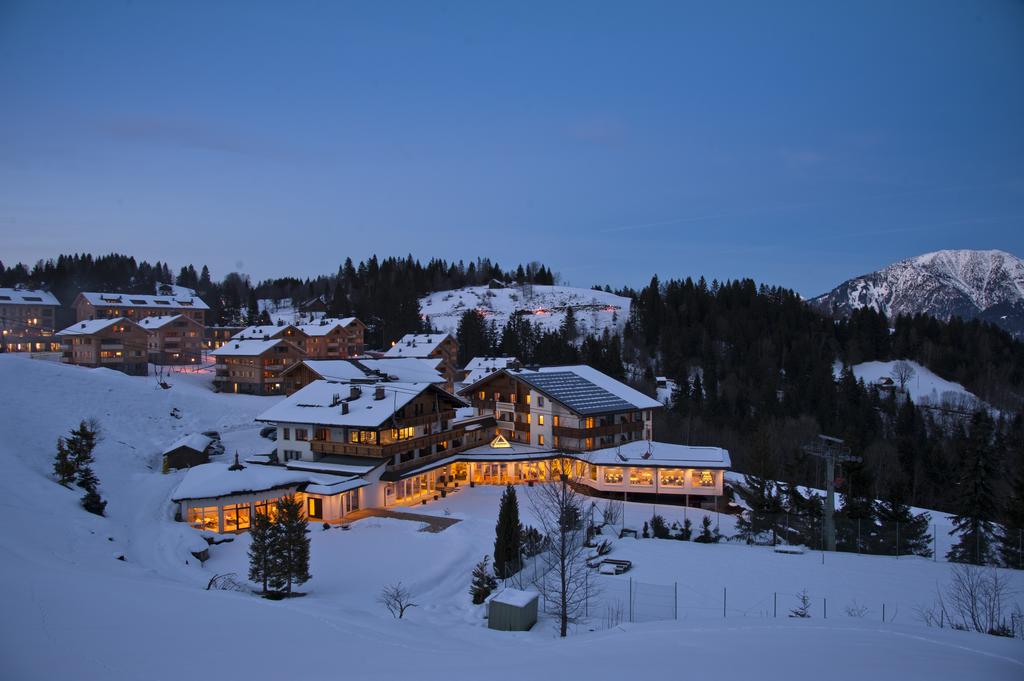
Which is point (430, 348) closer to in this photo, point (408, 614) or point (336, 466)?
point (336, 466)

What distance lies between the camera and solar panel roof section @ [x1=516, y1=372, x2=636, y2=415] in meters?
39.8

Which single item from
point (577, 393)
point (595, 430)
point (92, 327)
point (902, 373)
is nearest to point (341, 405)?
point (577, 393)

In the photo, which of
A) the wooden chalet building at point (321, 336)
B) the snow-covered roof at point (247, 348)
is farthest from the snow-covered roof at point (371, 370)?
the wooden chalet building at point (321, 336)

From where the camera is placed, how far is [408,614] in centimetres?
1719

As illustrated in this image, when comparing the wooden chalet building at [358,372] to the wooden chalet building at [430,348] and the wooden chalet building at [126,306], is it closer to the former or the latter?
the wooden chalet building at [430,348]

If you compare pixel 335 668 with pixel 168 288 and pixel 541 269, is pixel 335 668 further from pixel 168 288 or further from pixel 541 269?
pixel 541 269

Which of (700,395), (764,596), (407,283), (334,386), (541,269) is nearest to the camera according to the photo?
(764,596)

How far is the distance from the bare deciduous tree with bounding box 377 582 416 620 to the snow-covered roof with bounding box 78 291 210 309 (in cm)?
7830

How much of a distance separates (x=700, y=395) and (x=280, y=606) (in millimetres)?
A: 66537

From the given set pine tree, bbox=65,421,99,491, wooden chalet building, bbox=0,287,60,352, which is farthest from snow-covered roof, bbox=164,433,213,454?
wooden chalet building, bbox=0,287,60,352

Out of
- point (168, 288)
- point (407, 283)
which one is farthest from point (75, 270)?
point (407, 283)

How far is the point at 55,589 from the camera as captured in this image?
38.6ft

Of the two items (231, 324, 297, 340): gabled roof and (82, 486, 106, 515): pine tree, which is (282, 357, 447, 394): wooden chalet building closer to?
(231, 324, 297, 340): gabled roof

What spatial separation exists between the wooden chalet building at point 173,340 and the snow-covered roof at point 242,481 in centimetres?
4867
